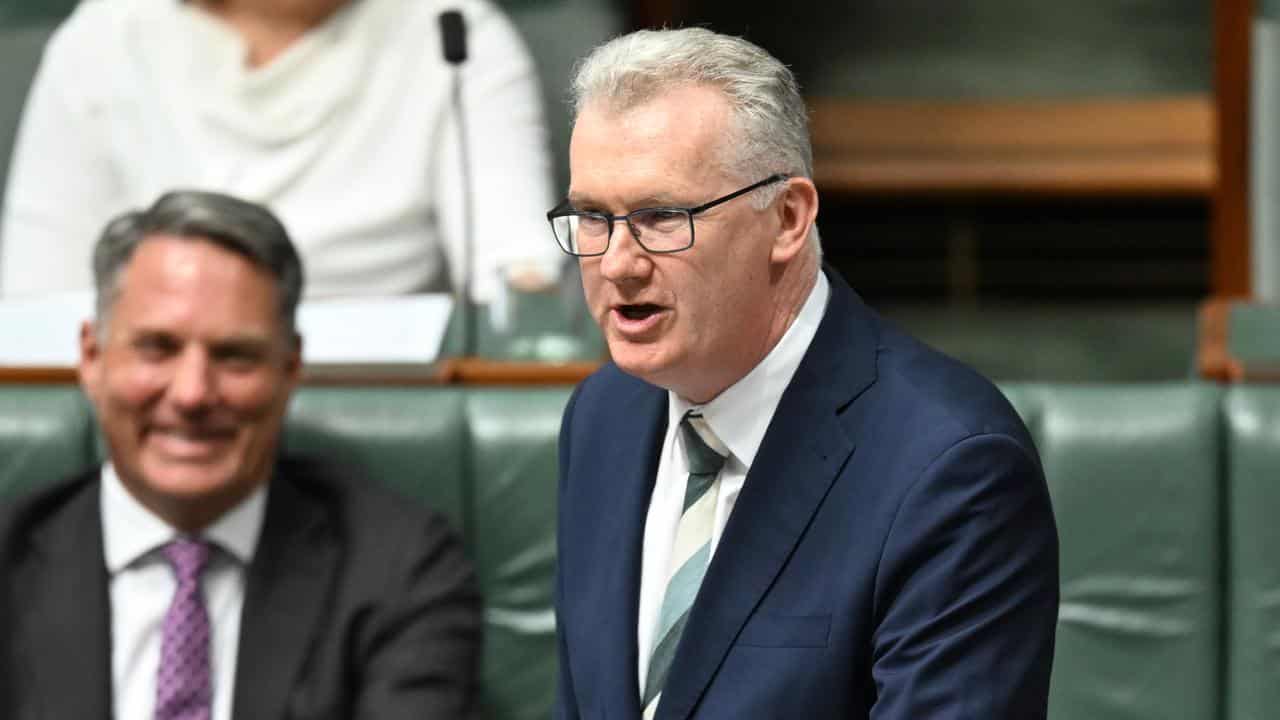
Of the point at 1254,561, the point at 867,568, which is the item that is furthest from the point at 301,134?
the point at 867,568

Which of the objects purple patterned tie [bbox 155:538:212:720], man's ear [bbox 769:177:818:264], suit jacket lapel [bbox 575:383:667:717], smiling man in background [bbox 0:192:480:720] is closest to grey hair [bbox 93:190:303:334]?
smiling man in background [bbox 0:192:480:720]

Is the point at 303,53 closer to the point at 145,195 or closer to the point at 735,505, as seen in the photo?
the point at 145,195

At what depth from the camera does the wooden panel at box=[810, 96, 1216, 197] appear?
391 centimetres

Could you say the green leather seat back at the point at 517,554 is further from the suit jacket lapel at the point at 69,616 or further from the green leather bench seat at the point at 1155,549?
the suit jacket lapel at the point at 69,616

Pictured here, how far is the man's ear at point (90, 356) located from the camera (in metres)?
1.90

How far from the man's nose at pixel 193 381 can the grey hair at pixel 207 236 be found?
4.1 inches

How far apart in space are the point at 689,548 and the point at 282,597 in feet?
2.21

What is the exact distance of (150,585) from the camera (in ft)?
6.08

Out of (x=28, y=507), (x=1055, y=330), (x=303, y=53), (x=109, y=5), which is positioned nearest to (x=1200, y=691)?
(x=28, y=507)

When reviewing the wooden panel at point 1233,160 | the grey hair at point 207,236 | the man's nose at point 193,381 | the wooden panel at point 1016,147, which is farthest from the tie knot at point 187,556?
the wooden panel at point 1016,147

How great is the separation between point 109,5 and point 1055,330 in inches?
88.2

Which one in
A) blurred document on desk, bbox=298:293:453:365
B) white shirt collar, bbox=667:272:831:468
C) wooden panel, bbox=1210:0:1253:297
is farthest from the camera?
wooden panel, bbox=1210:0:1253:297

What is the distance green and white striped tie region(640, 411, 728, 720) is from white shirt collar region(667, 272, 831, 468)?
0.6 inches

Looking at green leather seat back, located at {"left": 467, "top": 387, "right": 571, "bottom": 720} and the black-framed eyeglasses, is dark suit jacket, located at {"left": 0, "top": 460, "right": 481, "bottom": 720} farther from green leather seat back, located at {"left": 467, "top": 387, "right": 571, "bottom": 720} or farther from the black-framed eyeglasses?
the black-framed eyeglasses
